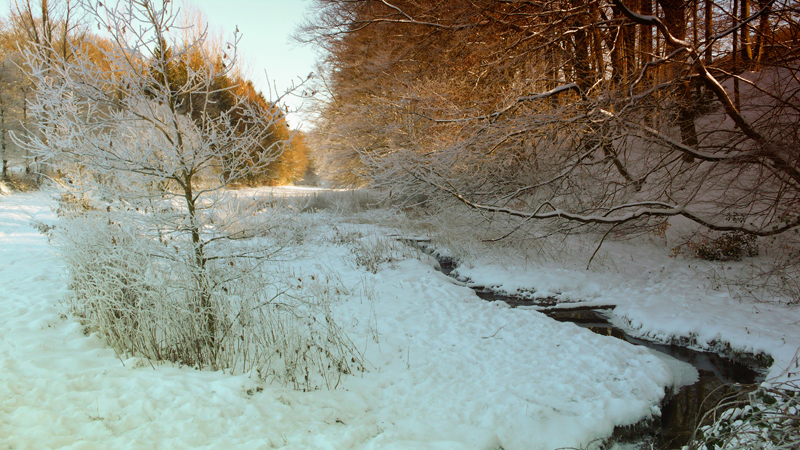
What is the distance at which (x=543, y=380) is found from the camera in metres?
4.41

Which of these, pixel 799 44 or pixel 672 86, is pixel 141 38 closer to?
pixel 672 86

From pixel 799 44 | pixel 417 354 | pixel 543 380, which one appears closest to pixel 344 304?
pixel 417 354

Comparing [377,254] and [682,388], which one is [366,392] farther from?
[377,254]

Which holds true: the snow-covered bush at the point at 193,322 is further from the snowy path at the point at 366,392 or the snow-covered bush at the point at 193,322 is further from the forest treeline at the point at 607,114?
the forest treeline at the point at 607,114

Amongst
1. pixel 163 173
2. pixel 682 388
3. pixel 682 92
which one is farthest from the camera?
pixel 682 92

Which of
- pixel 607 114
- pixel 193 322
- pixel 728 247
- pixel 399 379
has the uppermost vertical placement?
pixel 607 114

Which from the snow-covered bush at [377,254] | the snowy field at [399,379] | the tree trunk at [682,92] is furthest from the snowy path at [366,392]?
the tree trunk at [682,92]

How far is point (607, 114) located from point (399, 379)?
466 centimetres

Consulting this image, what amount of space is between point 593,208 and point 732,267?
11.1ft

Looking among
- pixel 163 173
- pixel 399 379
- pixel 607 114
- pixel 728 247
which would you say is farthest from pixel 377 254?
pixel 728 247

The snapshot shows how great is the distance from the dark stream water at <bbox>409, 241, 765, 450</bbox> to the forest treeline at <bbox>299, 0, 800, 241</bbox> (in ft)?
5.45

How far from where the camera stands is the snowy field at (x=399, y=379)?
3.03m

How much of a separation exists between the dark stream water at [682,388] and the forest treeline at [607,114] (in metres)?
1.66

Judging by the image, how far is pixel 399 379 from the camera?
14.5ft
